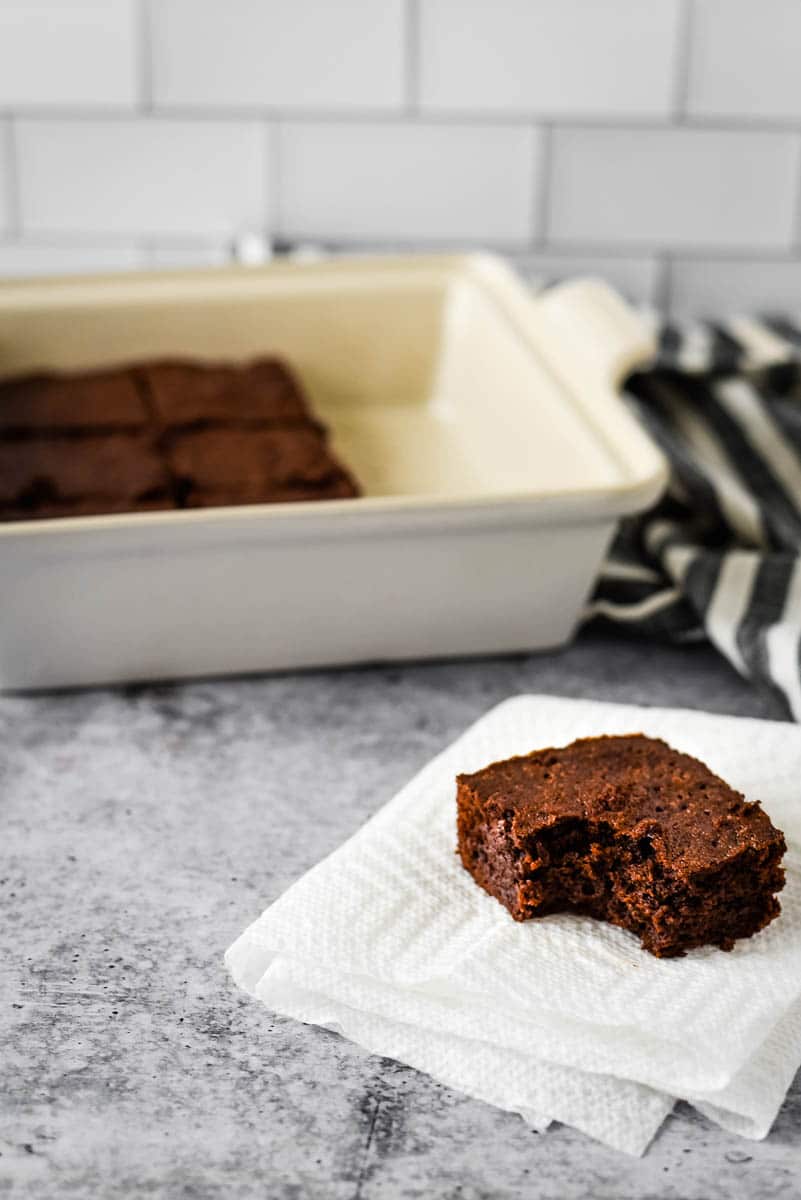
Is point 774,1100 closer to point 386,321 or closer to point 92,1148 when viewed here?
point 92,1148

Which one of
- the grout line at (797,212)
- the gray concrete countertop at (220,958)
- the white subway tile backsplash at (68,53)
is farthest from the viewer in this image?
the grout line at (797,212)

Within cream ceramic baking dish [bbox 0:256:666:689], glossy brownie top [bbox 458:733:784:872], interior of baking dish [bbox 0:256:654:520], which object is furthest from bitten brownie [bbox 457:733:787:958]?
interior of baking dish [bbox 0:256:654:520]

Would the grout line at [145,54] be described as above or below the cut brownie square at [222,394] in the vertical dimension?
above

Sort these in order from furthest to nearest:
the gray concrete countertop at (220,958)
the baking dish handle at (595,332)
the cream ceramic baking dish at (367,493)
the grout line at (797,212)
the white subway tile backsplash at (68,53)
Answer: the grout line at (797,212)
the white subway tile backsplash at (68,53)
the baking dish handle at (595,332)
the cream ceramic baking dish at (367,493)
the gray concrete countertop at (220,958)

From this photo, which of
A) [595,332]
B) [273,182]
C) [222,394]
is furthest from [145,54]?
[595,332]

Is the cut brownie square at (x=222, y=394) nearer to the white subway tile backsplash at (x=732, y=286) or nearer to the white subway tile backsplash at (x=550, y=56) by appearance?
the white subway tile backsplash at (x=550, y=56)

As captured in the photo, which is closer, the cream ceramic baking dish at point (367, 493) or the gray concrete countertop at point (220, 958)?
the gray concrete countertop at point (220, 958)

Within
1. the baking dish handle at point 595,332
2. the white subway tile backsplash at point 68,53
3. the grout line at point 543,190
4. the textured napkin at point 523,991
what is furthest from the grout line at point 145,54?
the textured napkin at point 523,991

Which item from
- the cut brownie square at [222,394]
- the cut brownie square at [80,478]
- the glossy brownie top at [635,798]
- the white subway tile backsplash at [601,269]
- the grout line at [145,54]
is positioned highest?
the grout line at [145,54]
